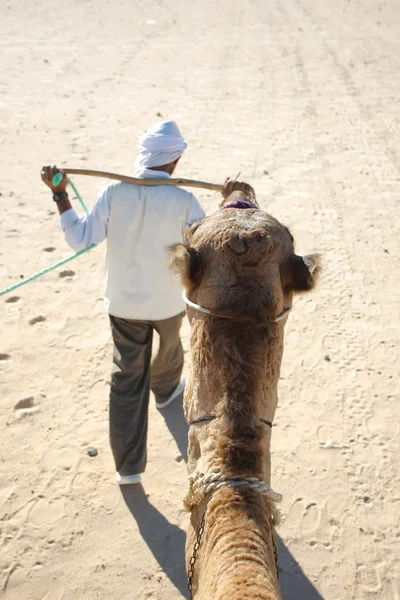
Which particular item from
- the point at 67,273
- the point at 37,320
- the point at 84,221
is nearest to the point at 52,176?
the point at 84,221

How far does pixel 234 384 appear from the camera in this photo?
2496 millimetres

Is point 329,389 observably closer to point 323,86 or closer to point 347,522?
point 347,522

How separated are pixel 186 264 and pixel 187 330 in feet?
13.3

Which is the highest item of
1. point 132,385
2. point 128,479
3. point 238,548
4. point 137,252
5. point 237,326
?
point 237,326

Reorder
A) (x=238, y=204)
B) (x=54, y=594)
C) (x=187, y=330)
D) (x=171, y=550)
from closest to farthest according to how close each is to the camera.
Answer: (x=238, y=204)
(x=54, y=594)
(x=171, y=550)
(x=187, y=330)

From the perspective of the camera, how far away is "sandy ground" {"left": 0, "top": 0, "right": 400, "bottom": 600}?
14.9 ft

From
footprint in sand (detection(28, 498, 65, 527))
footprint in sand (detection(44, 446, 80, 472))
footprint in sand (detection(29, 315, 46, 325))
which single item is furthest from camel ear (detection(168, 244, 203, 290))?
footprint in sand (detection(29, 315, 46, 325))

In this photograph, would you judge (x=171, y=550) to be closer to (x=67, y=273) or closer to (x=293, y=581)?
(x=293, y=581)

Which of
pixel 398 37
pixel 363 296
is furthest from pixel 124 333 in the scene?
pixel 398 37

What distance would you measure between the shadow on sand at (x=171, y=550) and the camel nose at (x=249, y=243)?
268 cm

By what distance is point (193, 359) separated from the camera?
2.72 meters

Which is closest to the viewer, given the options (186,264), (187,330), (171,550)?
Answer: (186,264)

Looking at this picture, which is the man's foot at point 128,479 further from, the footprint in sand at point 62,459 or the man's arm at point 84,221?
the man's arm at point 84,221

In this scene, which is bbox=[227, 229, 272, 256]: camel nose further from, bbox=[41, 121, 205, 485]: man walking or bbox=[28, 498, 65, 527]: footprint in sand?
bbox=[28, 498, 65, 527]: footprint in sand
